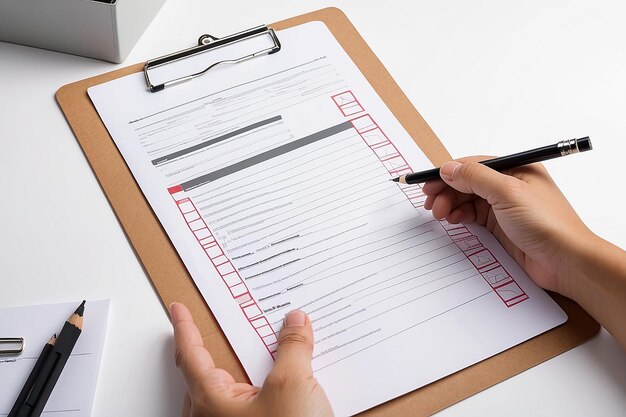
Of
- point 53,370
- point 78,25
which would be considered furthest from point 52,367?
point 78,25

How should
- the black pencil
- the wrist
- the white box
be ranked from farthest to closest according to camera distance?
the white box, the wrist, the black pencil

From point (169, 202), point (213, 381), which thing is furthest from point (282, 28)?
point (213, 381)

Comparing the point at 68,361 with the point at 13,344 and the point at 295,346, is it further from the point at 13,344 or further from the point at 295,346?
the point at 295,346

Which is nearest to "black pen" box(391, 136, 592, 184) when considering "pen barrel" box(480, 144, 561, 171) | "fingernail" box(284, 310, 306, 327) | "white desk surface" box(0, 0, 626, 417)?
"pen barrel" box(480, 144, 561, 171)

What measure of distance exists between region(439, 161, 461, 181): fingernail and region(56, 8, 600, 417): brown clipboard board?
7cm

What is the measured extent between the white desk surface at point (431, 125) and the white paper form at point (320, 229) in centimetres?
6

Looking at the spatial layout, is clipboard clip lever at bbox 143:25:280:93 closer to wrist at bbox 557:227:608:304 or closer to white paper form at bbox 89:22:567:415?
white paper form at bbox 89:22:567:415

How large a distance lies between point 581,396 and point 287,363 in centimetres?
33

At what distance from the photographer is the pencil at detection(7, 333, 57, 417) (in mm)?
702

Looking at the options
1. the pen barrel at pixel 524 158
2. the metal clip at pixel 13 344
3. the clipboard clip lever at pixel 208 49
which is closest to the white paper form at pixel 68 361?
the metal clip at pixel 13 344

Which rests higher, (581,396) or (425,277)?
(425,277)

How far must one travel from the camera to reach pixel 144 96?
3.12 ft

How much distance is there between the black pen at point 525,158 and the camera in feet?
2.70

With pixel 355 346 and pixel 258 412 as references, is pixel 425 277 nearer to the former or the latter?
pixel 355 346
